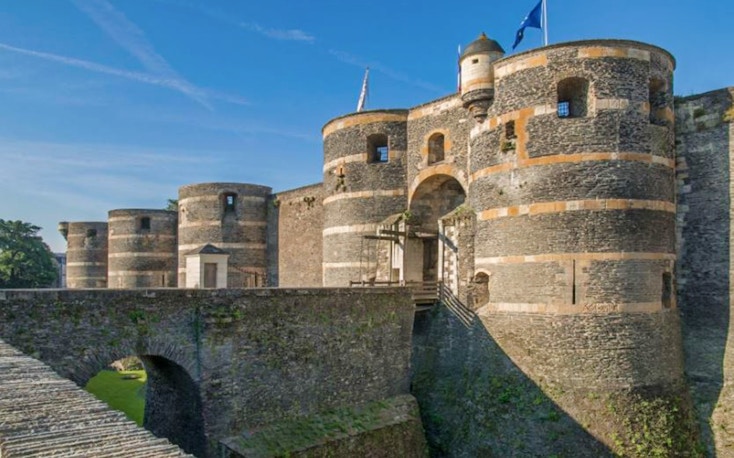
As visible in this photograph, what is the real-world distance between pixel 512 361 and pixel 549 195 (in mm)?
4579

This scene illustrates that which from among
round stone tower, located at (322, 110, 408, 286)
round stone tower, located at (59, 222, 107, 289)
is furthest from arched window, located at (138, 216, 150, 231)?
round stone tower, located at (322, 110, 408, 286)

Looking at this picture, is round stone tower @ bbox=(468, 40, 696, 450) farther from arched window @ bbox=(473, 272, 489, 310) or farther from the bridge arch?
the bridge arch

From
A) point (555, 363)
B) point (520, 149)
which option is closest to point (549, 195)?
point (520, 149)

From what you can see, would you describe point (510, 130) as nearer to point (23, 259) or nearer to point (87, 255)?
point (87, 255)

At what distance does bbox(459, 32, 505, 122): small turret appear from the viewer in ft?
55.4

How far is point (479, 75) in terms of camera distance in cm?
1706

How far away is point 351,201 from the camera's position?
71.9ft

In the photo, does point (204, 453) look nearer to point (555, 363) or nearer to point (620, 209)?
point (555, 363)

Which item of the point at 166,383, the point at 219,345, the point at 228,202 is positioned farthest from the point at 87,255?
the point at 219,345

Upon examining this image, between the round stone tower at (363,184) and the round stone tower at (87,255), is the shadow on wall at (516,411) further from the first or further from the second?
the round stone tower at (87,255)

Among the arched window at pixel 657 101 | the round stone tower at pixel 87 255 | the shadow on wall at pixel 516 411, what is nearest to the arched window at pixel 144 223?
the round stone tower at pixel 87 255

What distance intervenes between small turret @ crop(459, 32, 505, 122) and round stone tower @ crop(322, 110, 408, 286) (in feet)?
14.6

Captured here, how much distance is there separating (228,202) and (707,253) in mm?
22743

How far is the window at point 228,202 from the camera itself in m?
30.6
